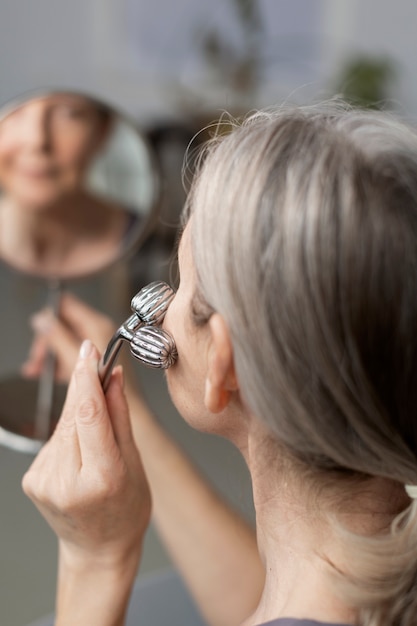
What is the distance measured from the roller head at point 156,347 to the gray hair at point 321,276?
0.22 ft

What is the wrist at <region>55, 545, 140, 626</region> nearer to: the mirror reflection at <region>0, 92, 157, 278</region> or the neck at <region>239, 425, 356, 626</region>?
the neck at <region>239, 425, 356, 626</region>

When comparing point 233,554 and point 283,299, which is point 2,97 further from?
point 283,299

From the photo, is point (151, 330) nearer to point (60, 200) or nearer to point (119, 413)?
point (119, 413)

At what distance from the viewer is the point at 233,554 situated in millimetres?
835

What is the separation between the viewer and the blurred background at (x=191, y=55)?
2.97 m

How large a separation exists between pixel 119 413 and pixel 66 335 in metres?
0.23

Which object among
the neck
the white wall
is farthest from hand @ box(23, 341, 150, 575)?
the white wall

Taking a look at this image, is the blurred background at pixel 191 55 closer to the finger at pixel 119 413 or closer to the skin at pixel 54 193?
the skin at pixel 54 193

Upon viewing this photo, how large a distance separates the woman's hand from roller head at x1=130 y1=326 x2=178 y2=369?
7cm

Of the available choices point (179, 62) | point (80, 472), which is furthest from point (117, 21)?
point (80, 472)

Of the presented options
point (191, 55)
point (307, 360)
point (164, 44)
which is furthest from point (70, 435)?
point (164, 44)

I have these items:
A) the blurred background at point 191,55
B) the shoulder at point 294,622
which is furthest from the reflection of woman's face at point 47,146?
the blurred background at point 191,55

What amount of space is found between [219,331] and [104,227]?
381mm

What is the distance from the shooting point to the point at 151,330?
1.94 ft
